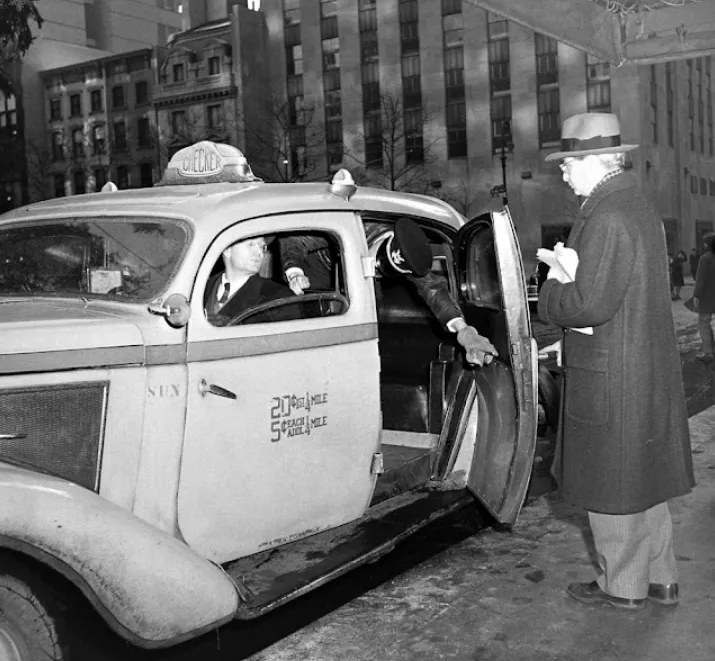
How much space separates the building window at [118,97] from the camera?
173 ft

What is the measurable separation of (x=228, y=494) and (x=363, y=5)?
47.8 m

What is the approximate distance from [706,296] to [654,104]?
32446mm

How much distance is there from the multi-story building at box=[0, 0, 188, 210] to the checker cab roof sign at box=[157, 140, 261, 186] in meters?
49.3

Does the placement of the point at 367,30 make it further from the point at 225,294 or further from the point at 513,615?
the point at 513,615

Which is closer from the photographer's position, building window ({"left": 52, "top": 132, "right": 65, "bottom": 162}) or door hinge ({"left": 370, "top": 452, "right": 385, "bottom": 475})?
door hinge ({"left": 370, "top": 452, "right": 385, "bottom": 475})

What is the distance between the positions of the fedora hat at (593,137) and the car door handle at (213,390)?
173 cm

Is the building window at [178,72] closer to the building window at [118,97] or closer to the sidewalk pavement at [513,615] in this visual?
the building window at [118,97]

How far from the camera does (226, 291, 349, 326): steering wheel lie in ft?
12.8

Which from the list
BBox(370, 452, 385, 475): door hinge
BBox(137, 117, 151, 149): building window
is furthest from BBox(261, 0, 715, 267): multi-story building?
BBox(370, 452, 385, 475): door hinge

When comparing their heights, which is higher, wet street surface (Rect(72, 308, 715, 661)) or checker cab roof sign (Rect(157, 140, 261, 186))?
checker cab roof sign (Rect(157, 140, 261, 186))

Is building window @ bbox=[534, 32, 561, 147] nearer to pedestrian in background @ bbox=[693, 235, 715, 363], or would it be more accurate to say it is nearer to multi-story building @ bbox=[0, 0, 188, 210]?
multi-story building @ bbox=[0, 0, 188, 210]

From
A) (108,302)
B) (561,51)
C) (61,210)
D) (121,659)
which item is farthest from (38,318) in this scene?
(561,51)

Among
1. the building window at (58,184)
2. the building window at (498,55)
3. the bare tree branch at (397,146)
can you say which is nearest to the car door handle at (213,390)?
the bare tree branch at (397,146)

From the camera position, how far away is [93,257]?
3.89m
